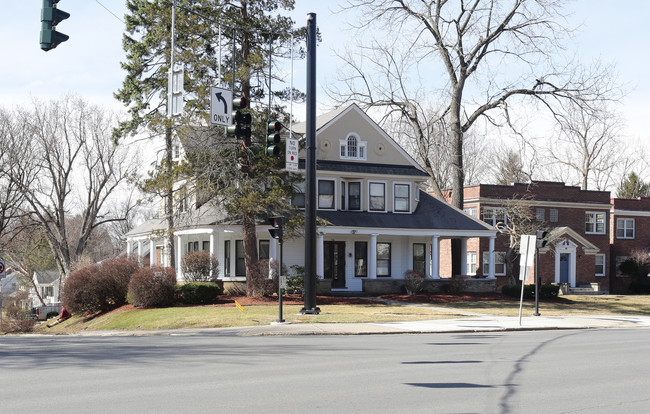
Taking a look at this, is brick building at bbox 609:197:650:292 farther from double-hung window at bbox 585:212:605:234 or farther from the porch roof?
the porch roof

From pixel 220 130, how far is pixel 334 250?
35.4 feet

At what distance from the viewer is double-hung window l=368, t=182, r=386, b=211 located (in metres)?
40.3

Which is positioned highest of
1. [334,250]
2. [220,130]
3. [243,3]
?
[243,3]

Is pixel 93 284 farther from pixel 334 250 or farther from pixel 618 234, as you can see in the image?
pixel 618 234

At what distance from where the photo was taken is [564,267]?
5400 centimetres

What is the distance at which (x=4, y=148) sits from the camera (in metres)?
49.4

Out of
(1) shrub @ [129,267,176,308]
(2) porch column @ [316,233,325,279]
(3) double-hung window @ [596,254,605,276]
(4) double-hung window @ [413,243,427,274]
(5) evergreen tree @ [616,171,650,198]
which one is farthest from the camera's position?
(5) evergreen tree @ [616,171,650,198]

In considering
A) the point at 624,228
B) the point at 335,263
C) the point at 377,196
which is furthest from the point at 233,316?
the point at 624,228

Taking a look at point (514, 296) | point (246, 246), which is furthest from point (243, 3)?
point (514, 296)

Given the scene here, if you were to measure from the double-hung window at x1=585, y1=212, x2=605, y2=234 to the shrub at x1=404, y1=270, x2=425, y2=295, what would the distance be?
2286 cm

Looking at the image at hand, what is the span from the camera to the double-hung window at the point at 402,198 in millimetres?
41000

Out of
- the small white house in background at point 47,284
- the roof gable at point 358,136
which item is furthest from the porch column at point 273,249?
the small white house in background at point 47,284

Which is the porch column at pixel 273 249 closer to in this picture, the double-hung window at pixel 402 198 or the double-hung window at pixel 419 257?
the double-hung window at pixel 402 198

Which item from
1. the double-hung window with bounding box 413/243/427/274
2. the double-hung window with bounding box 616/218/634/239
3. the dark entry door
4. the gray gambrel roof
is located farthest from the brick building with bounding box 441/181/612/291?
the dark entry door
